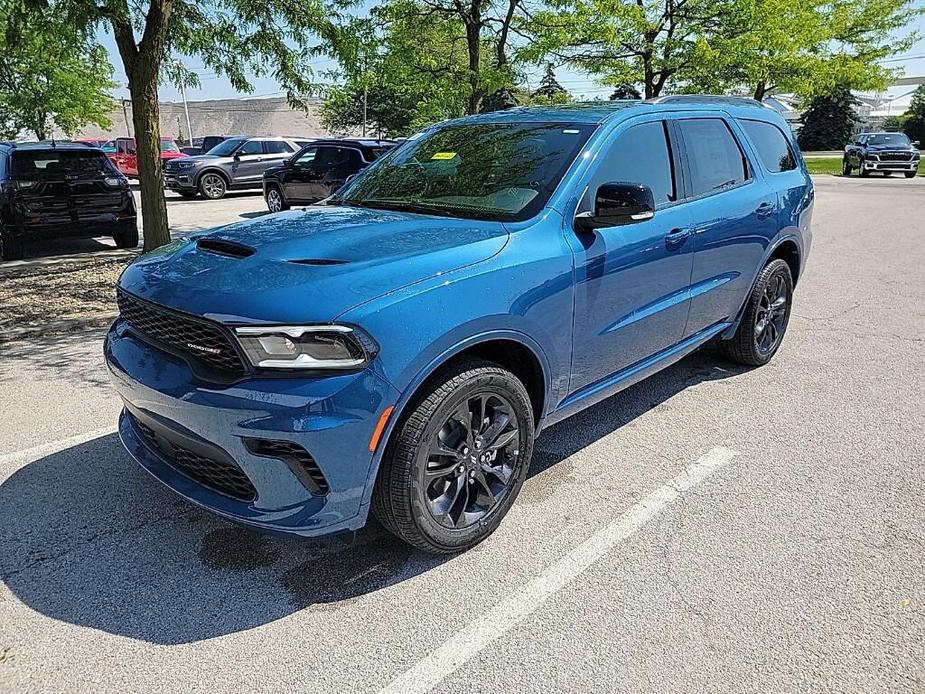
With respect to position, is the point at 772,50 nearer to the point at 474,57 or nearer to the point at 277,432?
the point at 474,57

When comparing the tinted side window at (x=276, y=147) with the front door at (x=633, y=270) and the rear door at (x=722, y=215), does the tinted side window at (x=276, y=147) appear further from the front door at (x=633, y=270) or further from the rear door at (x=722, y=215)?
the front door at (x=633, y=270)

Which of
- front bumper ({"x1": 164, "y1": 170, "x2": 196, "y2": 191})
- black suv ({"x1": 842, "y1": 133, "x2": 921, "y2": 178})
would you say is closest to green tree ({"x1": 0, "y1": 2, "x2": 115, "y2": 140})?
front bumper ({"x1": 164, "y1": 170, "x2": 196, "y2": 191})

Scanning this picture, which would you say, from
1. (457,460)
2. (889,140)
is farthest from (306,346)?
A: (889,140)

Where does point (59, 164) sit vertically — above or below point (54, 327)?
above

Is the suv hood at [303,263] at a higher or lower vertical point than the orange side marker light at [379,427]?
higher

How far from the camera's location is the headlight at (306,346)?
7.80 ft

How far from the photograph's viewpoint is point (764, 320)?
5125 mm

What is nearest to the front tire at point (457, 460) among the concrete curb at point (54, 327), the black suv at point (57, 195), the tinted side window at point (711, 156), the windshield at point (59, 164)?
the tinted side window at point (711, 156)

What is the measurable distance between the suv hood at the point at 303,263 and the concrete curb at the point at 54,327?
3599 millimetres

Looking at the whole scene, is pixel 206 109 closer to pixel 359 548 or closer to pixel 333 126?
pixel 333 126

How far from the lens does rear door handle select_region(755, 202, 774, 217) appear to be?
4.63 m

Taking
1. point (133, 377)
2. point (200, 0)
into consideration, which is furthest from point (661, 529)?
point (200, 0)

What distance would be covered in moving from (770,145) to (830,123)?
174ft

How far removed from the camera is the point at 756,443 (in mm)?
3969
